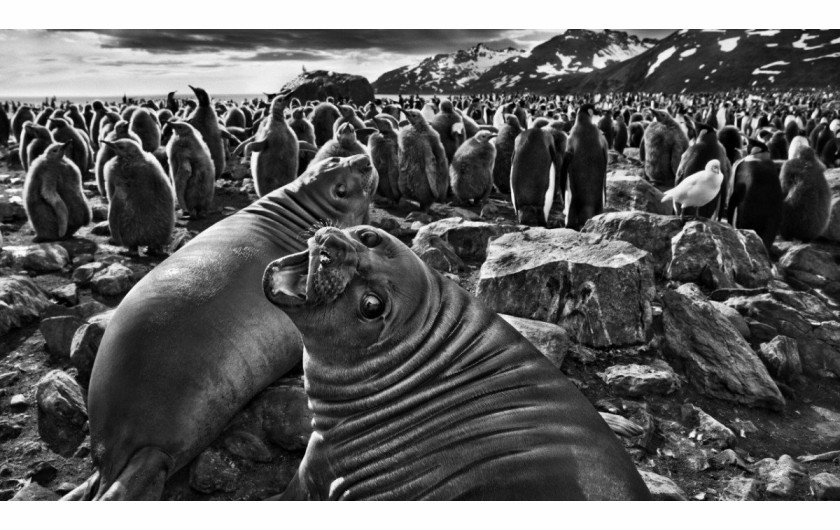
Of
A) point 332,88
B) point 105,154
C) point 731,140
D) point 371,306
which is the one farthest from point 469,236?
point 332,88

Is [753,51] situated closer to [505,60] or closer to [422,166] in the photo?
[505,60]

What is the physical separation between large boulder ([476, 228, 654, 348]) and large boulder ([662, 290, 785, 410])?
176 millimetres

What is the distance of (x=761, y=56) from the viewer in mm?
5688

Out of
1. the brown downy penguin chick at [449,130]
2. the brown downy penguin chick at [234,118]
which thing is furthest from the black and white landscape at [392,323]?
the brown downy penguin chick at [234,118]

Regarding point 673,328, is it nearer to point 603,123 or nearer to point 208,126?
point 208,126

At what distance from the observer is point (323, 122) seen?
11.8 meters

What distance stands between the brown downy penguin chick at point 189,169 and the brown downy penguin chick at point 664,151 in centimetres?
710

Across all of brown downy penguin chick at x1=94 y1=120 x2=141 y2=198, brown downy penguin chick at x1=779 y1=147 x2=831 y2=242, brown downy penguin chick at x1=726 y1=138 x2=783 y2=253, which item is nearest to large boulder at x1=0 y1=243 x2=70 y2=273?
brown downy penguin chick at x1=94 y1=120 x2=141 y2=198

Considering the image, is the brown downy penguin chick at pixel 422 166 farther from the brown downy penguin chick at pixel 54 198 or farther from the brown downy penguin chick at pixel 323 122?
the brown downy penguin chick at pixel 323 122

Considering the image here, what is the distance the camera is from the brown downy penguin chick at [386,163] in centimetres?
812

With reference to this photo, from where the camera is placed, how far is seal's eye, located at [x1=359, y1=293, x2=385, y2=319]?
6.72 ft

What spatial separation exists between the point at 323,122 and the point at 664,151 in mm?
5982

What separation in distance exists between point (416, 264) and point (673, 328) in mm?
2285

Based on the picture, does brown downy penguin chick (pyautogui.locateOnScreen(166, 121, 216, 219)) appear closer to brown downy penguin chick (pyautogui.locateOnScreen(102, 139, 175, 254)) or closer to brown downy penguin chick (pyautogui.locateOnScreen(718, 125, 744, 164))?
brown downy penguin chick (pyautogui.locateOnScreen(102, 139, 175, 254))
